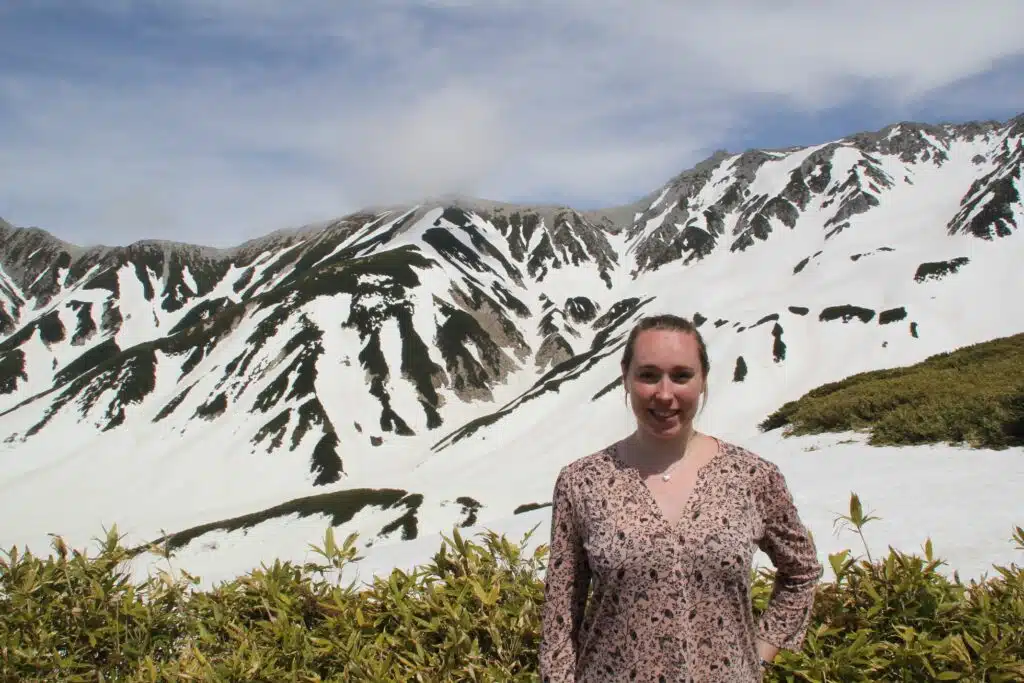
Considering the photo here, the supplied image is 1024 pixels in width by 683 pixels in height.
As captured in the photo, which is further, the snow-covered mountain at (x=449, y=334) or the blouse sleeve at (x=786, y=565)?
the snow-covered mountain at (x=449, y=334)

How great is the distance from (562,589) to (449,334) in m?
113

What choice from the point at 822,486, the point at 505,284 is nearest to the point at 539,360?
the point at 505,284

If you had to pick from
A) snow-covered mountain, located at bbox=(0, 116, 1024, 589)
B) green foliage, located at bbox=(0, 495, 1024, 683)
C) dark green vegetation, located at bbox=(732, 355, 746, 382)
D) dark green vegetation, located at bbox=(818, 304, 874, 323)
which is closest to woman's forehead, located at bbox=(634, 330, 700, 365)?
snow-covered mountain, located at bbox=(0, 116, 1024, 589)

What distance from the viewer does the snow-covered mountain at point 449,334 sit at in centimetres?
5856

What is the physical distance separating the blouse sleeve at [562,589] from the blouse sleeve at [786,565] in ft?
3.09

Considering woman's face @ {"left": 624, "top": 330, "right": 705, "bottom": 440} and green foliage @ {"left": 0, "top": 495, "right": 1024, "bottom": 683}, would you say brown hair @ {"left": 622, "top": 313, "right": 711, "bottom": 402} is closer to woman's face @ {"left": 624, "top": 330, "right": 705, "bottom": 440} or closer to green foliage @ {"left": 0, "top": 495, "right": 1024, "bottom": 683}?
woman's face @ {"left": 624, "top": 330, "right": 705, "bottom": 440}

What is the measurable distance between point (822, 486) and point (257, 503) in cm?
6809

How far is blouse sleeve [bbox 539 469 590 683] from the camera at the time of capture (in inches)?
125

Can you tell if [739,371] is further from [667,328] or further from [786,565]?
[667,328]

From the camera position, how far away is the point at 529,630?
16.8ft

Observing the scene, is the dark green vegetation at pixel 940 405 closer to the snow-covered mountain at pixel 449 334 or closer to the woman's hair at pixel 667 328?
the snow-covered mountain at pixel 449 334

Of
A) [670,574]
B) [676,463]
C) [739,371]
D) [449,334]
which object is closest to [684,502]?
[676,463]

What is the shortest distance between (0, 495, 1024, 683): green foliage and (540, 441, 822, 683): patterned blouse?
1.59 meters

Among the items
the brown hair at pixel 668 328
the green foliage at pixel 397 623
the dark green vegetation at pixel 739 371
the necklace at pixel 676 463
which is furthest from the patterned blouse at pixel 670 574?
the dark green vegetation at pixel 739 371
